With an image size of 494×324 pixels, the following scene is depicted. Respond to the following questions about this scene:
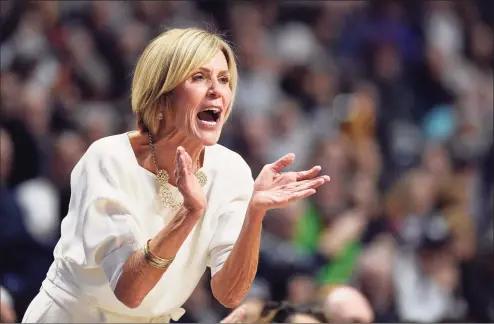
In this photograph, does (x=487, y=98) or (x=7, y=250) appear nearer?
(x=7, y=250)

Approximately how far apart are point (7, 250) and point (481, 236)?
253cm

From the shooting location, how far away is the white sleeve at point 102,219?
2445mm

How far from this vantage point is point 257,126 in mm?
5871

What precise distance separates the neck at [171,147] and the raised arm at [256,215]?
0.19m

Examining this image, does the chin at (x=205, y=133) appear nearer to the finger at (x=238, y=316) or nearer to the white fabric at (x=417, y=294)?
the finger at (x=238, y=316)

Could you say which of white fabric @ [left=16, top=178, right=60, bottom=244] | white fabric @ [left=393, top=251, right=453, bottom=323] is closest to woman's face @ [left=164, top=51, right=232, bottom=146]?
white fabric @ [left=16, top=178, right=60, bottom=244]

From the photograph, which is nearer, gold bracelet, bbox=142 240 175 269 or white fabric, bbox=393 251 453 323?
gold bracelet, bbox=142 240 175 269

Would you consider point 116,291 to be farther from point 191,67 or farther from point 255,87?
point 255,87

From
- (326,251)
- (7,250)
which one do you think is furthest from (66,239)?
(326,251)

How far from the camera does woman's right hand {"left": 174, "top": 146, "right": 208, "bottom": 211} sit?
235 cm

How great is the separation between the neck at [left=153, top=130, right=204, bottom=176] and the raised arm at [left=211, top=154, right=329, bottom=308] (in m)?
0.19

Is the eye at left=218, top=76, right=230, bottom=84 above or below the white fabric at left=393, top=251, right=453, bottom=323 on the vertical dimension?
above

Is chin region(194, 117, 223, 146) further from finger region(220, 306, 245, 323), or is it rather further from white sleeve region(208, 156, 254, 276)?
finger region(220, 306, 245, 323)

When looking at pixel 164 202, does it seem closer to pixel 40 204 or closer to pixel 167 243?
pixel 167 243
